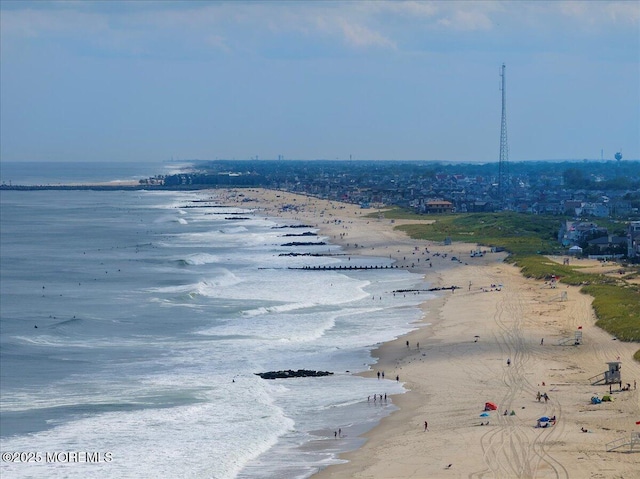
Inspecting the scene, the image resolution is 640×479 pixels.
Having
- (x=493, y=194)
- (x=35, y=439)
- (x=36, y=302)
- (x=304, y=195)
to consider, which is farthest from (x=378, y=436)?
(x=304, y=195)

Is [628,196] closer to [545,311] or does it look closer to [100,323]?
[545,311]

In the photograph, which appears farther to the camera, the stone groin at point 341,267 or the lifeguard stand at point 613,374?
the stone groin at point 341,267

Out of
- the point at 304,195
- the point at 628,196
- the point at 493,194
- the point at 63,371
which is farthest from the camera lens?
the point at 304,195

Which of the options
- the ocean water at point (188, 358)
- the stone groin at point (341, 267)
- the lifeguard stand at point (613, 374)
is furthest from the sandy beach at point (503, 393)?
the stone groin at point (341, 267)

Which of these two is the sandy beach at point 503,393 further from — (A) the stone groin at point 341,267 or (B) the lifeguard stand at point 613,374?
(A) the stone groin at point 341,267

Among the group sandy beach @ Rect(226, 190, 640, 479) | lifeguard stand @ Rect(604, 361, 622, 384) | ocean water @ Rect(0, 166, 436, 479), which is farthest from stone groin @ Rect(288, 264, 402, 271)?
lifeguard stand @ Rect(604, 361, 622, 384)

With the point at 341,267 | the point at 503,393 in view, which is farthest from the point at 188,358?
the point at 341,267

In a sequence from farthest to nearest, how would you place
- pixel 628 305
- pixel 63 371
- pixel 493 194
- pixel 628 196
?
pixel 493 194, pixel 628 196, pixel 628 305, pixel 63 371
